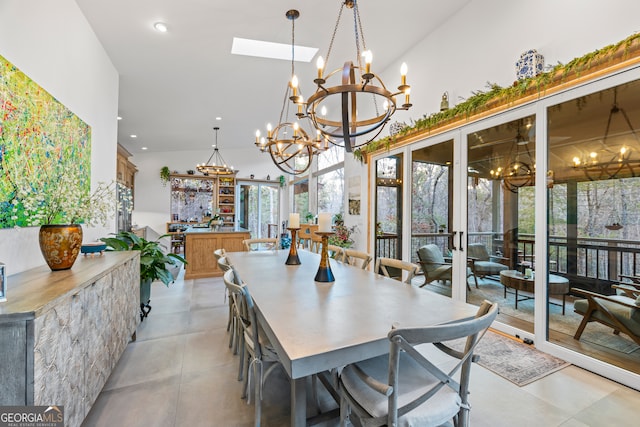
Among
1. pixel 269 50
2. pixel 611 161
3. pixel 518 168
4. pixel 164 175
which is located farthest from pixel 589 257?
pixel 164 175

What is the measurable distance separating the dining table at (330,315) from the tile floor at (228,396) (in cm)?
78

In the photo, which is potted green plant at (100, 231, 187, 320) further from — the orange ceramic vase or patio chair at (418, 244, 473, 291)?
patio chair at (418, 244, 473, 291)

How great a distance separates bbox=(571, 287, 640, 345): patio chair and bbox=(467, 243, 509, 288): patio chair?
2.59 feet

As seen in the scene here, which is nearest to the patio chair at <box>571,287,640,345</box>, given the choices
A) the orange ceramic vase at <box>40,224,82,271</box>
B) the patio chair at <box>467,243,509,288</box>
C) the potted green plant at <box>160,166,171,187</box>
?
the patio chair at <box>467,243,509,288</box>

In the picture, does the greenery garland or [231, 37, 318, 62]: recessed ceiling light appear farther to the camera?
[231, 37, 318, 62]: recessed ceiling light

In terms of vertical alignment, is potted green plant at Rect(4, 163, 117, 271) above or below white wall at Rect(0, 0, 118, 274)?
below

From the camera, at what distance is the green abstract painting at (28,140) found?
5.55 feet

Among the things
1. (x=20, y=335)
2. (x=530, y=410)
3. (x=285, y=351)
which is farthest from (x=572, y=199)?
(x=20, y=335)

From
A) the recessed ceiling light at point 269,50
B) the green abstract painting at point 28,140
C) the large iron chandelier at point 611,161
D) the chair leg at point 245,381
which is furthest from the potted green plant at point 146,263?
the large iron chandelier at point 611,161

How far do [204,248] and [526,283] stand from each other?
5.27 metres

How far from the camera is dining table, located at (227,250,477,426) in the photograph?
41.8 inches

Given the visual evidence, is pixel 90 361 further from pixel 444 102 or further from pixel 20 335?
pixel 444 102

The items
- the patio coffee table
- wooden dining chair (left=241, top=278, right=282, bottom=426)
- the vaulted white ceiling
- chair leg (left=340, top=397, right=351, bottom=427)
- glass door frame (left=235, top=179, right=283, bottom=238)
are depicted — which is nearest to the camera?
chair leg (left=340, top=397, right=351, bottom=427)

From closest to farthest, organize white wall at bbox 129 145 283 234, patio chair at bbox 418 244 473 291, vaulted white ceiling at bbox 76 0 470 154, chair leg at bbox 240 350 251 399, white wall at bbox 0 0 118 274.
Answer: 1. white wall at bbox 0 0 118 274
2. chair leg at bbox 240 350 251 399
3. vaulted white ceiling at bbox 76 0 470 154
4. patio chair at bbox 418 244 473 291
5. white wall at bbox 129 145 283 234
